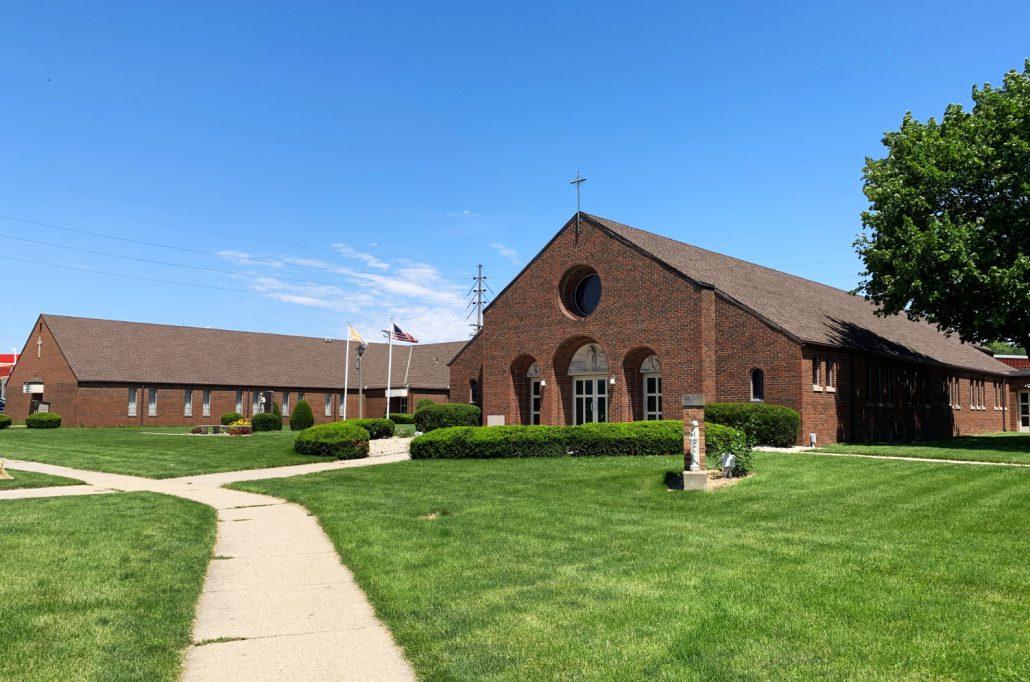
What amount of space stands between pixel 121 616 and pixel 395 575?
8.71 feet

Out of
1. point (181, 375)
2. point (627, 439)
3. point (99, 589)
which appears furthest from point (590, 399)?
point (181, 375)

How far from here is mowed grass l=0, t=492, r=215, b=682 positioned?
18.1ft

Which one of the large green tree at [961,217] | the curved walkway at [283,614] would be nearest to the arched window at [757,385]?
the large green tree at [961,217]

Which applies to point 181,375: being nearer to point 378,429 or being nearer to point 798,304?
point 378,429

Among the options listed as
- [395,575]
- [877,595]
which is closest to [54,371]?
[395,575]

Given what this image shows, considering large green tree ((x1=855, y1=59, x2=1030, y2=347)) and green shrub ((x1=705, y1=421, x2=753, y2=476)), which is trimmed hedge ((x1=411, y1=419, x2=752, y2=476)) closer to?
green shrub ((x1=705, y1=421, x2=753, y2=476))

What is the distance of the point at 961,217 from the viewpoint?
2538 centimetres

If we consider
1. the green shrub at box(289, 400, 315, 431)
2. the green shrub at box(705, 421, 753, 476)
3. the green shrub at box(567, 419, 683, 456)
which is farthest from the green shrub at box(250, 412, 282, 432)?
the green shrub at box(705, 421, 753, 476)

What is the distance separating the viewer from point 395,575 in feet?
27.2

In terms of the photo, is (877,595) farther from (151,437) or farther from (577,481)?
(151,437)

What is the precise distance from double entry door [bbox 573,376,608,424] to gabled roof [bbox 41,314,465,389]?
30.7 meters

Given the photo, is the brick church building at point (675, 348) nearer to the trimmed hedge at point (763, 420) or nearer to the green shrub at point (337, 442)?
the trimmed hedge at point (763, 420)

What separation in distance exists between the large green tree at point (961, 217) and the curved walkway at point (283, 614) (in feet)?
69.1

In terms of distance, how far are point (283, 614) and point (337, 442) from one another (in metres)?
17.5
